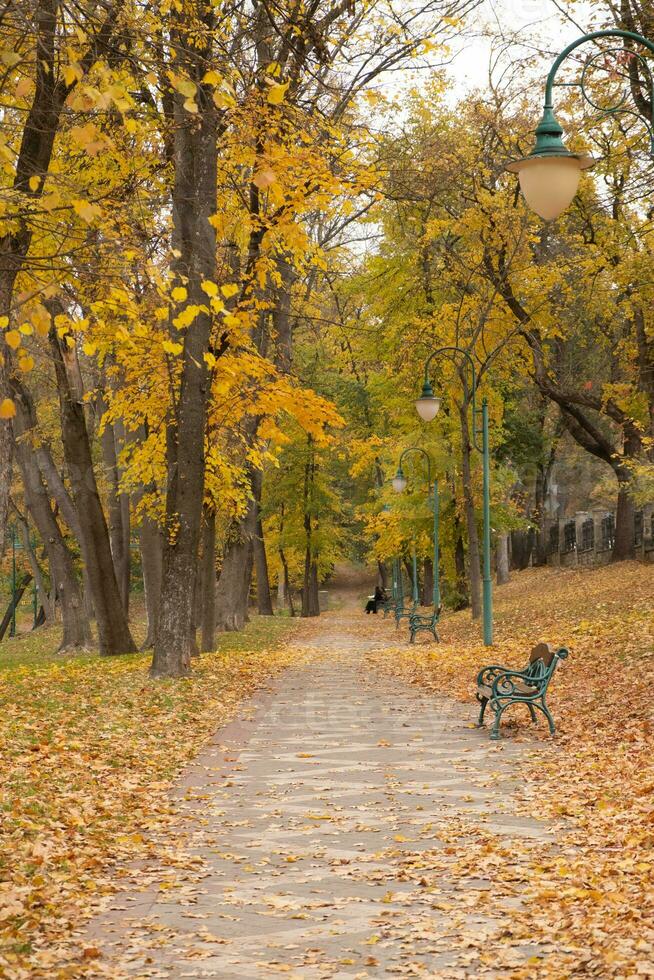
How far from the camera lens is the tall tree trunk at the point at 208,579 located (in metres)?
22.1

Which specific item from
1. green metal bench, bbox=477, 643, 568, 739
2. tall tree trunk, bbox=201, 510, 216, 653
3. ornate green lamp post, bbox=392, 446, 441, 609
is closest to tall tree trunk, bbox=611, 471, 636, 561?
ornate green lamp post, bbox=392, 446, 441, 609

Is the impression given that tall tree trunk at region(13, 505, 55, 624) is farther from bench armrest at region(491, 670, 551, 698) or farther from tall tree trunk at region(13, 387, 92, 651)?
bench armrest at region(491, 670, 551, 698)

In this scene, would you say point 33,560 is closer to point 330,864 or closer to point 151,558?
point 151,558

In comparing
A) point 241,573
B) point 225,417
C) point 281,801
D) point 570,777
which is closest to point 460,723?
point 570,777

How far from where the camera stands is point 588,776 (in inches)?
379

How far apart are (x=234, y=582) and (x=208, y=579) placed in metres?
10.5

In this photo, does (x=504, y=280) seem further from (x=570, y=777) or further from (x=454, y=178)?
(x=570, y=777)

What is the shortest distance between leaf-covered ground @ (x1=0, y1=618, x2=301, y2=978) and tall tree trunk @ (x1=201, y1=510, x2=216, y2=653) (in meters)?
3.27

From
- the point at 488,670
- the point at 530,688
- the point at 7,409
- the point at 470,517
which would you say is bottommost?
the point at 530,688

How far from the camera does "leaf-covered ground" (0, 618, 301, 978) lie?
19.9ft

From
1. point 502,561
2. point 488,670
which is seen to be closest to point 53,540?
point 488,670

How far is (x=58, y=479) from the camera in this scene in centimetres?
2419

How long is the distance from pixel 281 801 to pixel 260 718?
5341mm

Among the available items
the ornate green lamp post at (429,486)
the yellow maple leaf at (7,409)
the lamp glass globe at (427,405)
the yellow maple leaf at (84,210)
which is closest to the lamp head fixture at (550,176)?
the yellow maple leaf at (84,210)
